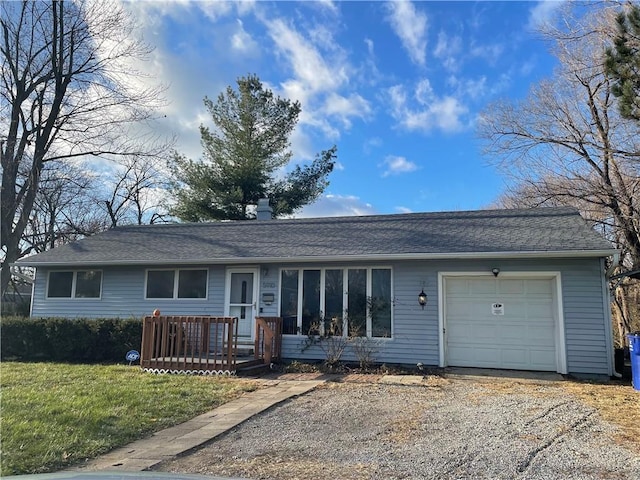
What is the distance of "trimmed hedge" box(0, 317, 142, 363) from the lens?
37.0 feet

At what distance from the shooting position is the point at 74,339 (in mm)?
11367

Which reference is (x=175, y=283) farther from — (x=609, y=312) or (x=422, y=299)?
(x=609, y=312)

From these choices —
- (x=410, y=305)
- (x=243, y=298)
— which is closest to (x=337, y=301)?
(x=410, y=305)

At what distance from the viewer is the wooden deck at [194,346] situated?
9398mm

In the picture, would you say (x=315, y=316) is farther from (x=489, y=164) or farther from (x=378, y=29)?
(x=489, y=164)

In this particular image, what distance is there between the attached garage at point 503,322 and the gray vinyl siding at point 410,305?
21 cm

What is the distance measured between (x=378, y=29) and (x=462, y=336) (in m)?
7.43

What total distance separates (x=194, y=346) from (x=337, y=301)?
332cm

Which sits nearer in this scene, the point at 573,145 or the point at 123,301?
the point at 123,301

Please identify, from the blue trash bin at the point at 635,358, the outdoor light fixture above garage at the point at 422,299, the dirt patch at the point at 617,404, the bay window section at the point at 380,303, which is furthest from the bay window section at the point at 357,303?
the blue trash bin at the point at 635,358

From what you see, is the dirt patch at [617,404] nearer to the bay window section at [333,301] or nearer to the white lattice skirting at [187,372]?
the bay window section at [333,301]

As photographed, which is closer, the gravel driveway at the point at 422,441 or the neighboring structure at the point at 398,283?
the gravel driveway at the point at 422,441

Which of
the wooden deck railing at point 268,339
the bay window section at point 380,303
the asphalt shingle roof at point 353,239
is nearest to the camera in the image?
the asphalt shingle roof at point 353,239

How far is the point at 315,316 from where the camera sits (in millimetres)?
10930
